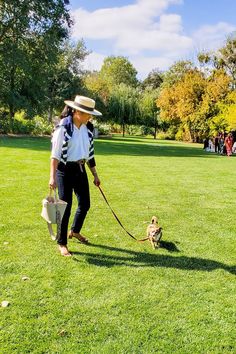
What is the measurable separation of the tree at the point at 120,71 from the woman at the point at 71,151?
79.6 meters

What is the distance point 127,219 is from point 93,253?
1.95m

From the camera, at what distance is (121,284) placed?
416 centimetres

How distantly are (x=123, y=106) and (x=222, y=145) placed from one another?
2108cm

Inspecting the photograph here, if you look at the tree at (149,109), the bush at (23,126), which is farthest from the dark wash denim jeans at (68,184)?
the tree at (149,109)

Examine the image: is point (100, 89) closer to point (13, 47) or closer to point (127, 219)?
point (13, 47)

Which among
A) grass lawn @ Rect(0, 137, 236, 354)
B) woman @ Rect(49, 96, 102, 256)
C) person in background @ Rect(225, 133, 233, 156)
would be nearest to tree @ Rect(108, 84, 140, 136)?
person in background @ Rect(225, 133, 233, 156)

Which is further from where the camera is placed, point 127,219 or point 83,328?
point 127,219

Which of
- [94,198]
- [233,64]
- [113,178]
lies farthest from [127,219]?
[233,64]

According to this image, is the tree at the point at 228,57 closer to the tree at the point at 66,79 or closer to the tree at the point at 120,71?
the tree at the point at 66,79

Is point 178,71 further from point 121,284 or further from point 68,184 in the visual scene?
point 121,284

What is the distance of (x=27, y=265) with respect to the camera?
14.9ft

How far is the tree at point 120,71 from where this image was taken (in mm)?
83062

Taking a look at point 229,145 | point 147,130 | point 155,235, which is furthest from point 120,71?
point 155,235

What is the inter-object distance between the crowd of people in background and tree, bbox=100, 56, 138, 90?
185ft
